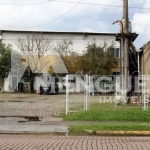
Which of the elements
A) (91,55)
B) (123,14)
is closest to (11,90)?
(91,55)

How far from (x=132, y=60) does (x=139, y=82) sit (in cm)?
2204

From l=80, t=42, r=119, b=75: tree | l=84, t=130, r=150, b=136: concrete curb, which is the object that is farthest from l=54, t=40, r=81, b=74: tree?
l=84, t=130, r=150, b=136: concrete curb

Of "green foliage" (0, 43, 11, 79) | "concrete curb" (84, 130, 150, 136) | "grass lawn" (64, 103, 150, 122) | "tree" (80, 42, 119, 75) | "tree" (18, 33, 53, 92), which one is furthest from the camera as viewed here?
"tree" (18, 33, 53, 92)

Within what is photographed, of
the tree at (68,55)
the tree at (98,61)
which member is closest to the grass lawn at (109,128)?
the tree at (98,61)

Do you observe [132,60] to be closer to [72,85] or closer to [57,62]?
[57,62]

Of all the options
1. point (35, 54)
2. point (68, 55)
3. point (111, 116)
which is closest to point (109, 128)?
point (111, 116)

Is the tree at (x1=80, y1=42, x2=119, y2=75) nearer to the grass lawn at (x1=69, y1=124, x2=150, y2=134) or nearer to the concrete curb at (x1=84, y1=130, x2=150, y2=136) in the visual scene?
the grass lawn at (x1=69, y1=124, x2=150, y2=134)

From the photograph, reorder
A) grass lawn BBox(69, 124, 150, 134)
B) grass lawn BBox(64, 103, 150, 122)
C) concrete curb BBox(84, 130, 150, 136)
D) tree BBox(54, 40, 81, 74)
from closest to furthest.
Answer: concrete curb BBox(84, 130, 150, 136)
grass lawn BBox(69, 124, 150, 134)
grass lawn BBox(64, 103, 150, 122)
tree BBox(54, 40, 81, 74)

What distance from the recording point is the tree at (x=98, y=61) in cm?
4906

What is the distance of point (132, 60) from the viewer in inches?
1740

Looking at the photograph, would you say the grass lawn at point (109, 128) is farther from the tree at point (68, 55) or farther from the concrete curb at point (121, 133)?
the tree at point (68, 55)

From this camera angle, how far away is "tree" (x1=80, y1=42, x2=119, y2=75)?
161ft

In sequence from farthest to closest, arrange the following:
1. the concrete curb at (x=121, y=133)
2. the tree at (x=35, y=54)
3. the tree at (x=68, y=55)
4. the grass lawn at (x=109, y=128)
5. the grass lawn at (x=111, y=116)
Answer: the tree at (x=68, y=55), the tree at (x=35, y=54), the grass lawn at (x=111, y=116), the grass lawn at (x=109, y=128), the concrete curb at (x=121, y=133)

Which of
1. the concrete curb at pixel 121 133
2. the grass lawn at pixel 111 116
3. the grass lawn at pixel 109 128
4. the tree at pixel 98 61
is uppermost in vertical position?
the tree at pixel 98 61
